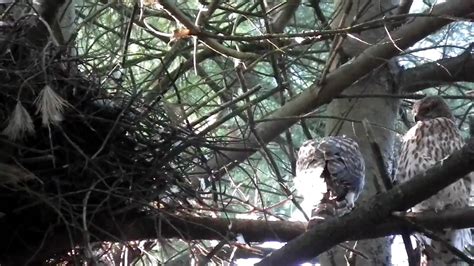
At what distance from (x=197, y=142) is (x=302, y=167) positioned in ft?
2.78

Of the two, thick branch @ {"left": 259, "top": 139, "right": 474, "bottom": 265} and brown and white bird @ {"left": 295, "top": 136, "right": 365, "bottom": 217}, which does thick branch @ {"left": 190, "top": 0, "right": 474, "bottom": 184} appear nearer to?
brown and white bird @ {"left": 295, "top": 136, "right": 365, "bottom": 217}

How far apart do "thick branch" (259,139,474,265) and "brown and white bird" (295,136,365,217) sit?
2.42 ft

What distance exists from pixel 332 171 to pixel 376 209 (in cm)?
103

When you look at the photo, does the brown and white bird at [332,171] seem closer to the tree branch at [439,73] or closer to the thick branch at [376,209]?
the tree branch at [439,73]

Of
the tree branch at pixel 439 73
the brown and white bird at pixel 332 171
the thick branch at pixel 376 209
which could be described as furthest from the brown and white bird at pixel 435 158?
the thick branch at pixel 376 209

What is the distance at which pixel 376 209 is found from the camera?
185 cm

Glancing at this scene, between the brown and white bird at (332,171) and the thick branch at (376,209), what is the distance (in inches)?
29.0

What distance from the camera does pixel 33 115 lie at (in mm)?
2033

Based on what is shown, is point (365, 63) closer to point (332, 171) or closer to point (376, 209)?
point (332, 171)

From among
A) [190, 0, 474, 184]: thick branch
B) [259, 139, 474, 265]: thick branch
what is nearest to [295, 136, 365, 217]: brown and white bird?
[190, 0, 474, 184]: thick branch

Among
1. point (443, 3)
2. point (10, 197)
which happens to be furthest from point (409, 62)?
point (10, 197)

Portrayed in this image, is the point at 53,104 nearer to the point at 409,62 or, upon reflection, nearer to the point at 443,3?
the point at 443,3

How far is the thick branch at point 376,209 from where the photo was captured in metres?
1.72

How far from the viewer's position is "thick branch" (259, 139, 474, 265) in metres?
1.72
